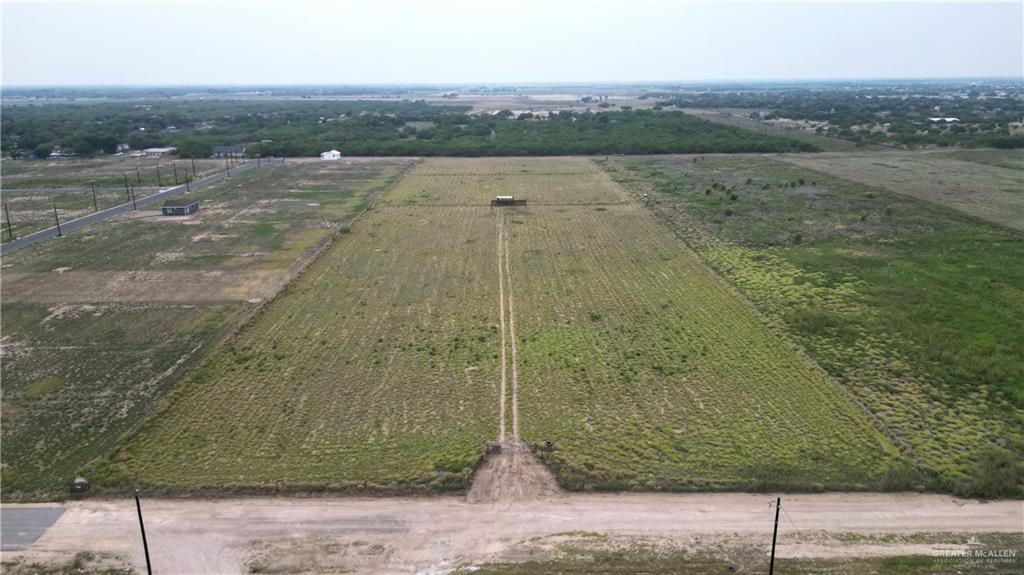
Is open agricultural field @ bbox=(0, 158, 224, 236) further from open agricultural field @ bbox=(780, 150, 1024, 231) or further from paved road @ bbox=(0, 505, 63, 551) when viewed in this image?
open agricultural field @ bbox=(780, 150, 1024, 231)

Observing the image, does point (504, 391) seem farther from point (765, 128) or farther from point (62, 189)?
point (765, 128)

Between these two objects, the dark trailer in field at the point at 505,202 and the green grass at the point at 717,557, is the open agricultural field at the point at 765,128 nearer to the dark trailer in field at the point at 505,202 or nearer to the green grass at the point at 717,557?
the dark trailer in field at the point at 505,202

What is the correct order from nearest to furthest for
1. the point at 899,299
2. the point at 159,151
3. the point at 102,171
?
the point at 899,299, the point at 102,171, the point at 159,151

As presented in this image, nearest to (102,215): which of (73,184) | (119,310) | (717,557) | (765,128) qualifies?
(73,184)

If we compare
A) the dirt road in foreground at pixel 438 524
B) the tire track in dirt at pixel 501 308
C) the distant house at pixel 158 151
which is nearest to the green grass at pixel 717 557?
the dirt road in foreground at pixel 438 524

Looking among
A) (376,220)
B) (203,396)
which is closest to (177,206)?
(376,220)

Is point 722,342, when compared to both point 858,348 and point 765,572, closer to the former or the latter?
point 858,348

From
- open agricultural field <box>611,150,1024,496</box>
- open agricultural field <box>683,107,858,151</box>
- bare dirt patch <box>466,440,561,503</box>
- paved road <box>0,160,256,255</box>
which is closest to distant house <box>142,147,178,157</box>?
paved road <box>0,160,256,255</box>
